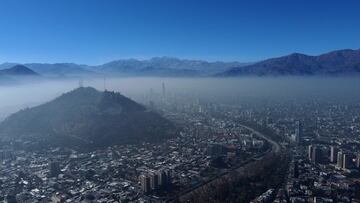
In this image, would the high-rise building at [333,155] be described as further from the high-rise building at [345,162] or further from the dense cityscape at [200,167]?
the high-rise building at [345,162]

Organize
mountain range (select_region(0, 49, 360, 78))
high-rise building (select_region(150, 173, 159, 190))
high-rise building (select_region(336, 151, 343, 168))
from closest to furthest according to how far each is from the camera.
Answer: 1. high-rise building (select_region(150, 173, 159, 190))
2. high-rise building (select_region(336, 151, 343, 168))
3. mountain range (select_region(0, 49, 360, 78))

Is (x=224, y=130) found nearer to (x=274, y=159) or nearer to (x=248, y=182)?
(x=274, y=159)

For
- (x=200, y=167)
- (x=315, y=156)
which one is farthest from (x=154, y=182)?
(x=315, y=156)

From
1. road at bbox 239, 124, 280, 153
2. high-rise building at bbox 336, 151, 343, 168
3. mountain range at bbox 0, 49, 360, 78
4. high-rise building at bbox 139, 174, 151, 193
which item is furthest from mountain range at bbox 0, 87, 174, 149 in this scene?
mountain range at bbox 0, 49, 360, 78

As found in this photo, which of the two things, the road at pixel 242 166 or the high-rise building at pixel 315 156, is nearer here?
the road at pixel 242 166

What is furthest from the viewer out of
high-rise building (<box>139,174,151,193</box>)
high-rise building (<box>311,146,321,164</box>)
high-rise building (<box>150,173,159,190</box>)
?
high-rise building (<box>311,146,321,164</box>)

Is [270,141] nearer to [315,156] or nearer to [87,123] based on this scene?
[315,156]

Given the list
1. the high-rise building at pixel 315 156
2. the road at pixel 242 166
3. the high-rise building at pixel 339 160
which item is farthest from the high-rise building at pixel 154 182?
the high-rise building at pixel 339 160

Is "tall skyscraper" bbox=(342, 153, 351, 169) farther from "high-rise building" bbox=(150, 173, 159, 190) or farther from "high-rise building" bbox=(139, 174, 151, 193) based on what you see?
"high-rise building" bbox=(139, 174, 151, 193)

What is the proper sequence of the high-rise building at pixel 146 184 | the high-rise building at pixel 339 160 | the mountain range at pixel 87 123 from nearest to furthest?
the high-rise building at pixel 146 184
the high-rise building at pixel 339 160
the mountain range at pixel 87 123
